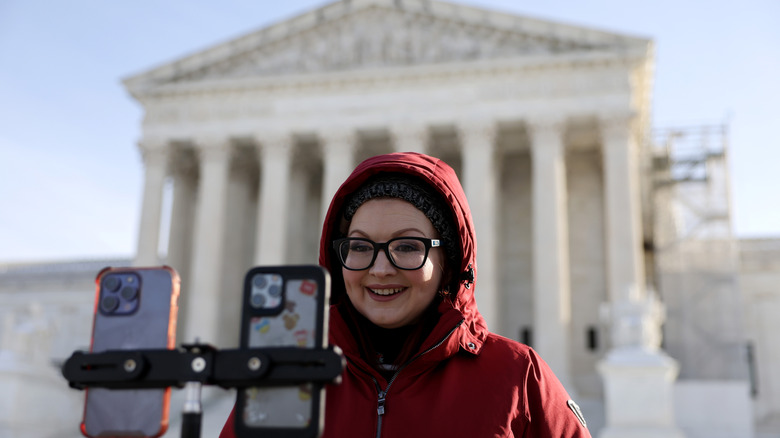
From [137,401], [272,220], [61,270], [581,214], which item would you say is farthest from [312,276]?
[61,270]

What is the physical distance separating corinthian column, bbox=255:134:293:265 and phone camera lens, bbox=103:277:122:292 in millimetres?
33676

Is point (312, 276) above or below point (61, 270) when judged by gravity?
below

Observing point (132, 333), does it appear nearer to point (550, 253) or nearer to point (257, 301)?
point (257, 301)

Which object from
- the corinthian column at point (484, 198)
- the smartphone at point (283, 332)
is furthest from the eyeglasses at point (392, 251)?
the corinthian column at point (484, 198)

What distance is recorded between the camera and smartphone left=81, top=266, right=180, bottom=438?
7.00ft

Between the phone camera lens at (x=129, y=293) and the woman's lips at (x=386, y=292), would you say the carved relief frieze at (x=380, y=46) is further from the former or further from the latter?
the phone camera lens at (x=129, y=293)

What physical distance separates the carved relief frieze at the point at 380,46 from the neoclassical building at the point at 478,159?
0.08 metres

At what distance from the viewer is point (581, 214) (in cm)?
3897

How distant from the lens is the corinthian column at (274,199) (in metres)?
36.3

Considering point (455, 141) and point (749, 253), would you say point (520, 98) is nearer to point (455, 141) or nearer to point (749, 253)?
point (455, 141)

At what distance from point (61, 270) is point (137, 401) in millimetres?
58974

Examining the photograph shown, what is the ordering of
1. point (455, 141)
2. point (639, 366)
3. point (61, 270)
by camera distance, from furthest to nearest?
point (61, 270), point (455, 141), point (639, 366)

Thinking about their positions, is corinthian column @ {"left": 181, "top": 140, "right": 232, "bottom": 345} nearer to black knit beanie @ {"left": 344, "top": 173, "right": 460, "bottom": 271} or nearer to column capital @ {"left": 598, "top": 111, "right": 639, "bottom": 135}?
column capital @ {"left": 598, "top": 111, "right": 639, "bottom": 135}

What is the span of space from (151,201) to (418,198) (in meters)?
36.5
